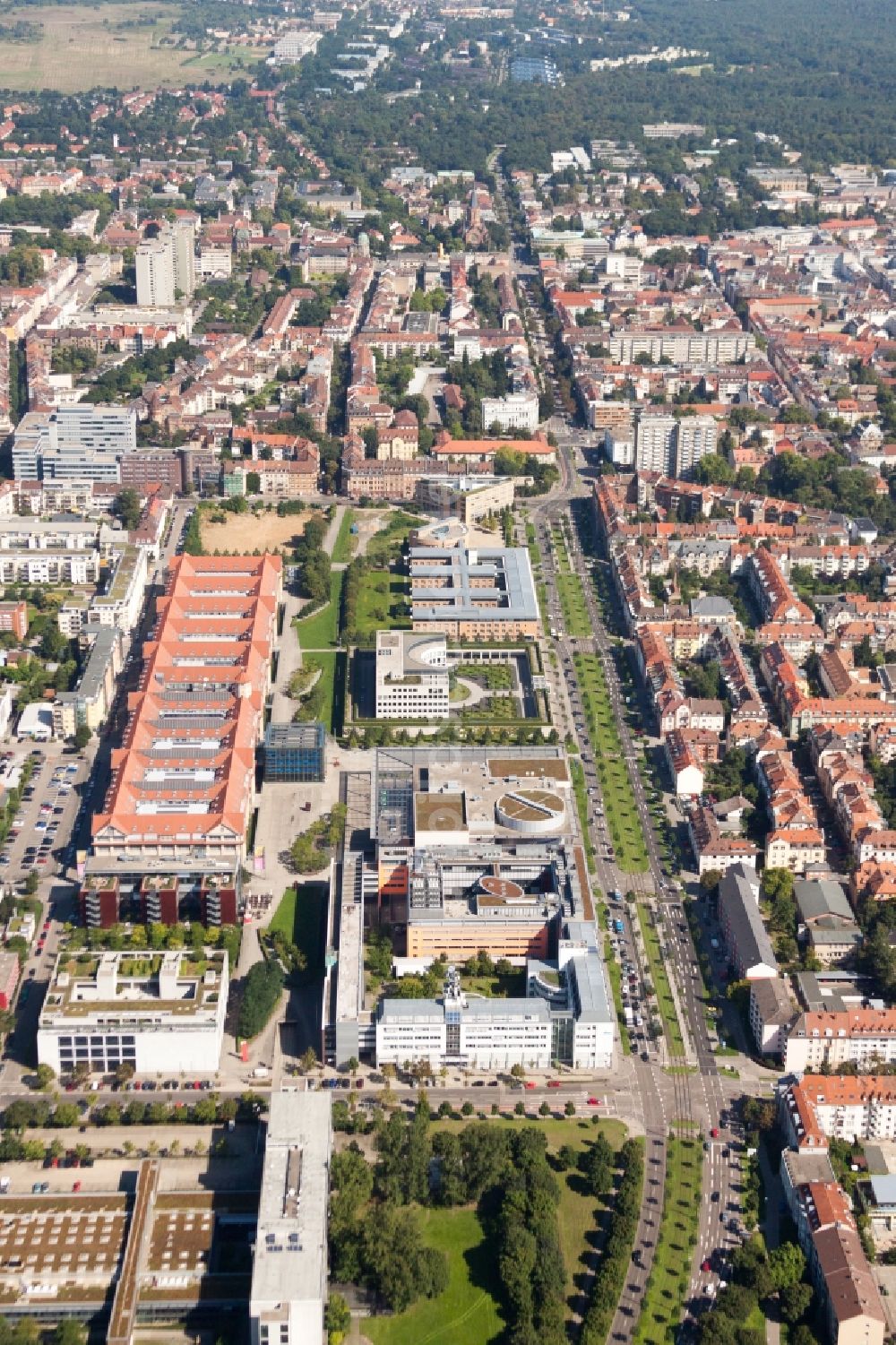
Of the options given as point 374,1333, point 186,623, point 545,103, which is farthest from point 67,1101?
point 545,103

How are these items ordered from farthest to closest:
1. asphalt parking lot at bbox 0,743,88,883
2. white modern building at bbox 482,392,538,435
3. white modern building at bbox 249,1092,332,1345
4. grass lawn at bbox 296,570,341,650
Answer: white modern building at bbox 482,392,538,435 → grass lawn at bbox 296,570,341,650 → asphalt parking lot at bbox 0,743,88,883 → white modern building at bbox 249,1092,332,1345

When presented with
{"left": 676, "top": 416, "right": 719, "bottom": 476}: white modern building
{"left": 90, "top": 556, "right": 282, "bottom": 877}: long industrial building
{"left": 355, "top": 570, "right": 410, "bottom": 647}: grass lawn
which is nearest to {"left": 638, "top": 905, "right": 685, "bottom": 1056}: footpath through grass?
{"left": 90, "top": 556, "right": 282, "bottom": 877}: long industrial building

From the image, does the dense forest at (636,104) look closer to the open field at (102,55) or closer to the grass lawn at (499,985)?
the open field at (102,55)

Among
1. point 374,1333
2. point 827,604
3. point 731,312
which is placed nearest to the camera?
point 374,1333

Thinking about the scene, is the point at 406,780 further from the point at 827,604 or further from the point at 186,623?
the point at 827,604

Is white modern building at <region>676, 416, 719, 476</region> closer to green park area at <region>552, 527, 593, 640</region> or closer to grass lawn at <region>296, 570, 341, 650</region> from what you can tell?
green park area at <region>552, 527, 593, 640</region>
